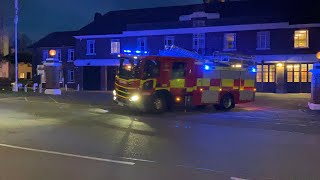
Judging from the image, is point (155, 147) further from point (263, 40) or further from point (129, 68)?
point (263, 40)

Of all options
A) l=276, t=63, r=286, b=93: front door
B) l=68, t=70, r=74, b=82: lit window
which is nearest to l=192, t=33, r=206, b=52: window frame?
l=276, t=63, r=286, b=93: front door

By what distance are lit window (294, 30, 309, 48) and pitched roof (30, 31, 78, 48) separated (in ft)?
83.8

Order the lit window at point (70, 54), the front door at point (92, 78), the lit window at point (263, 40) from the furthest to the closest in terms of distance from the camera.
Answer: the lit window at point (70, 54) < the front door at point (92, 78) < the lit window at point (263, 40)

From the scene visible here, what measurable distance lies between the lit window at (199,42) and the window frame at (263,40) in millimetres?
5175

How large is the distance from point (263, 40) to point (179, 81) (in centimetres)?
2246

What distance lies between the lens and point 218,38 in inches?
1693

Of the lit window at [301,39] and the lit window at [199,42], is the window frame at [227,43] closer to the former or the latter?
the lit window at [199,42]

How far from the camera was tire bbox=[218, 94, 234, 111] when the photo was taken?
23031mm

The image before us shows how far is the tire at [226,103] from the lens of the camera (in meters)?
23.0

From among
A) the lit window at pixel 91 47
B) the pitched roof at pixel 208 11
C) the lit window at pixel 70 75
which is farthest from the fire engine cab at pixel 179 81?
the lit window at pixel 70 75

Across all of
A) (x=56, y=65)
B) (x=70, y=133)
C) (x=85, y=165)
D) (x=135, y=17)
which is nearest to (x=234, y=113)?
(x=70, y=133)

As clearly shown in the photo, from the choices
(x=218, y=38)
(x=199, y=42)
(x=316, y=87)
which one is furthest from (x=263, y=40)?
(x=316, y=87)

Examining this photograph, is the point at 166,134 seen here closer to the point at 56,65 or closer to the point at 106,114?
the point at 106,114

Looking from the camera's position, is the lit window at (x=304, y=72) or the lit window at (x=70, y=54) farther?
the lit window at (x=70, y=54)
